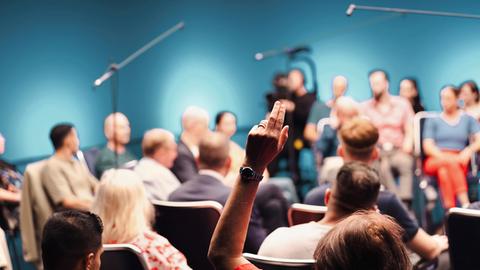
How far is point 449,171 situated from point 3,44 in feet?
13.6

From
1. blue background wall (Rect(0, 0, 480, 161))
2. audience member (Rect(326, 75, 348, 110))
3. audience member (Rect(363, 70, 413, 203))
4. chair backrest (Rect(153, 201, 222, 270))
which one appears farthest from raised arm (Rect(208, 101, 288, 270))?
audience member (Rect(326, 75, 348, 110))

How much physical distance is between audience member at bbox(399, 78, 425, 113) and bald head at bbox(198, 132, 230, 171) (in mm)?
3600

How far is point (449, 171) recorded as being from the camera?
21.0 ft

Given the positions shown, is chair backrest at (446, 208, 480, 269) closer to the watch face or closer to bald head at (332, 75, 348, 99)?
the watch face

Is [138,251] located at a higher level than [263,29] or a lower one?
lower

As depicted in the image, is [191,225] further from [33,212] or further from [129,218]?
[33,212]

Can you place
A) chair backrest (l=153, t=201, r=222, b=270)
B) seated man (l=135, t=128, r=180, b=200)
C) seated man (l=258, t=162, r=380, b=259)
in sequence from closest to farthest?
seated man (l=258, t=162, r=380, b=259) < chair backrest (l=153, t=201, r=222, b=270) < seated man (l=135, t=128, r=180, b=200)

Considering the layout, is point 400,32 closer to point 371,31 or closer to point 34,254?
point 371,31

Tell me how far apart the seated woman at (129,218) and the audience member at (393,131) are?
3.31m

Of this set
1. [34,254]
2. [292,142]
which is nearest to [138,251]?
[34,254]

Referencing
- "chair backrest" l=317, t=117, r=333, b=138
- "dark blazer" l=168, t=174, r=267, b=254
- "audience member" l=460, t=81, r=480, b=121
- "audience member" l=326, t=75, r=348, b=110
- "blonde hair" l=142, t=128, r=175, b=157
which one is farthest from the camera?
"audience member" l=326, t=75, r=348, b=110

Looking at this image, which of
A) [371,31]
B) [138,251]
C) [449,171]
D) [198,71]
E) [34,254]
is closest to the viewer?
[138,251]

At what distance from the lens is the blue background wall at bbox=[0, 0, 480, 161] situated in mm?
7008

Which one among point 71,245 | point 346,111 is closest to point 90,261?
point 71,245
